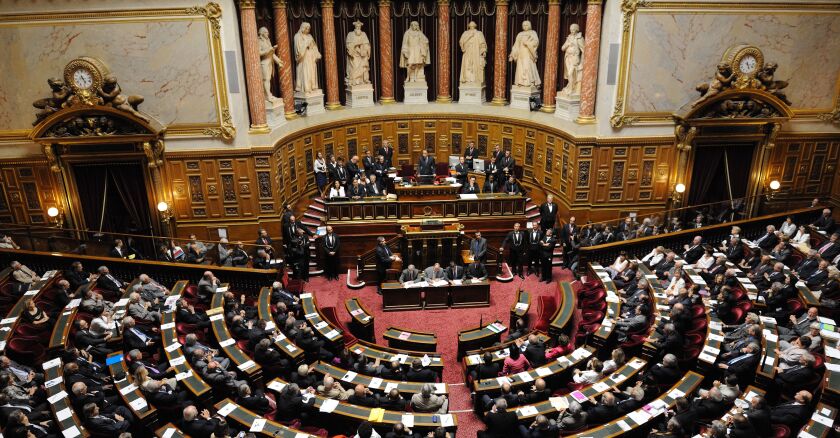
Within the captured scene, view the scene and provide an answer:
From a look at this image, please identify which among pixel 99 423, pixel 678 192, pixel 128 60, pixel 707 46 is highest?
pixel 707 46

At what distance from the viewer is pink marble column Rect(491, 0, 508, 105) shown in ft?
69.3

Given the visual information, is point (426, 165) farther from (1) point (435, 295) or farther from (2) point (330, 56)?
(1) point (435, 295)

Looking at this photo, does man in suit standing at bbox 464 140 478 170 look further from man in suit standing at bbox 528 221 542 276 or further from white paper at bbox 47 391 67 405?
white paper at bbox 47 391 67 405

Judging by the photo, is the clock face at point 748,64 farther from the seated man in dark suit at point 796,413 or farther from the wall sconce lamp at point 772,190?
the seated man in dark suit at point 796,413

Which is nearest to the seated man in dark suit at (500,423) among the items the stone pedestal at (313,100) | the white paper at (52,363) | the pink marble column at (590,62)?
the white paper at (52,363)

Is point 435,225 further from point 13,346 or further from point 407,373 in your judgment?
point 13,346

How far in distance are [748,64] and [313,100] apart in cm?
1372

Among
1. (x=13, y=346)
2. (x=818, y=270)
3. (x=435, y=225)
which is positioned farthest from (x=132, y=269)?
(x=818, y=270)

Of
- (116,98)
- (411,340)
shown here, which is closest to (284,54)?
(116,98)

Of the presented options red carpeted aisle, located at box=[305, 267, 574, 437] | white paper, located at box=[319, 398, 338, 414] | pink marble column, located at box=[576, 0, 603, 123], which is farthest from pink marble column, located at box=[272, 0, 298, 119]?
white paper, located at box=[319, 398, 338, 414]

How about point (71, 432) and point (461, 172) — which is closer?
point (71, 432)

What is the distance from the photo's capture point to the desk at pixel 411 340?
1289 centimetres

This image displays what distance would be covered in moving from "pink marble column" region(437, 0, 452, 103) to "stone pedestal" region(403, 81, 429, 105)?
0.53 meters

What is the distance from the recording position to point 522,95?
21.5 m
